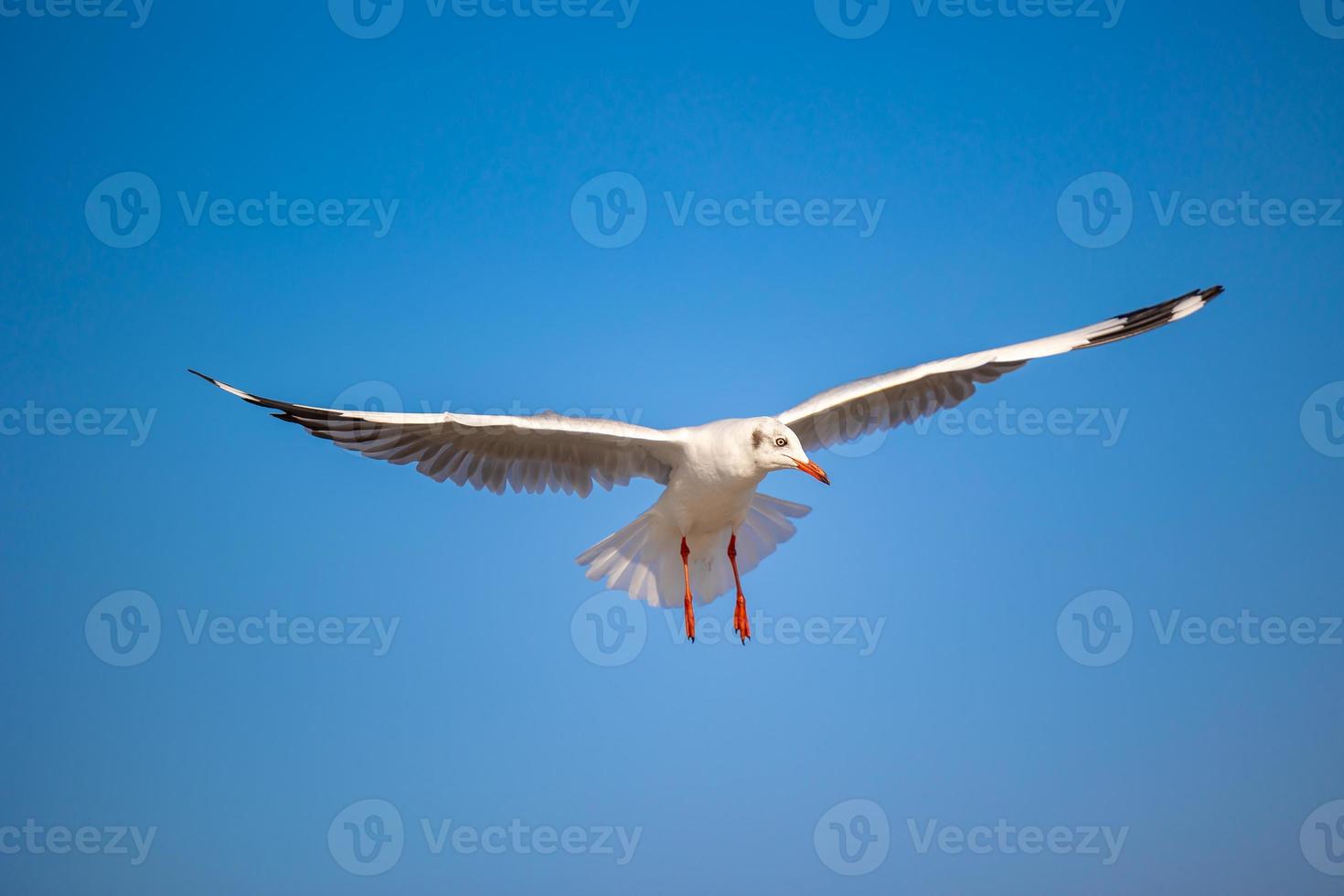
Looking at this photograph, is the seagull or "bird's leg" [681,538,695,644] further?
"bird's leg" [681,538,695,644]

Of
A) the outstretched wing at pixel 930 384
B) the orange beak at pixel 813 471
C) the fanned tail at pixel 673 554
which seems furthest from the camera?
the fanned tail at pixel 673 554

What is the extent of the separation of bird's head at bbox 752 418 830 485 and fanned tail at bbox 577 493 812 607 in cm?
79

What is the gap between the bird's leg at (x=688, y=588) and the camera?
21.4 feet

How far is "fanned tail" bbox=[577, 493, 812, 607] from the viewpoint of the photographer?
675 centimetres

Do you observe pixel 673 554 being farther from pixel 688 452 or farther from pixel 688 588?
pixel 688 452

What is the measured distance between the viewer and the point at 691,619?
6.61 m

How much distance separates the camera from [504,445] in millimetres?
6613

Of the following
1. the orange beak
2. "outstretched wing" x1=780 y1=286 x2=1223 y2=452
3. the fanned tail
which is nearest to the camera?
the orange beak

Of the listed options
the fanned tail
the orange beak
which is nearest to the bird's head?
the orange beak

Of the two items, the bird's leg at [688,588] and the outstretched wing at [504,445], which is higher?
the outstretched wing at [504,445]

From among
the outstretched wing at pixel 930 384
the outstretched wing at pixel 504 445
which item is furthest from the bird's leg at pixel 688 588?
the outstretched wing at pixel 930 384

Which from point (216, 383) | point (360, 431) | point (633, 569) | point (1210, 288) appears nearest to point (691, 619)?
point (633, 569)

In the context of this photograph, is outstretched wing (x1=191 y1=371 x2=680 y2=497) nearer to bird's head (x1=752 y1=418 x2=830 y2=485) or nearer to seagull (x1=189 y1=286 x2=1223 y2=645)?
seagull (x1=189 y1=286 x2=1223 y2=645)

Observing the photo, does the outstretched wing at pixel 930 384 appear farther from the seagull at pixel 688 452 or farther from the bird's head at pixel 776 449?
the bird's head at pixel 776 449
